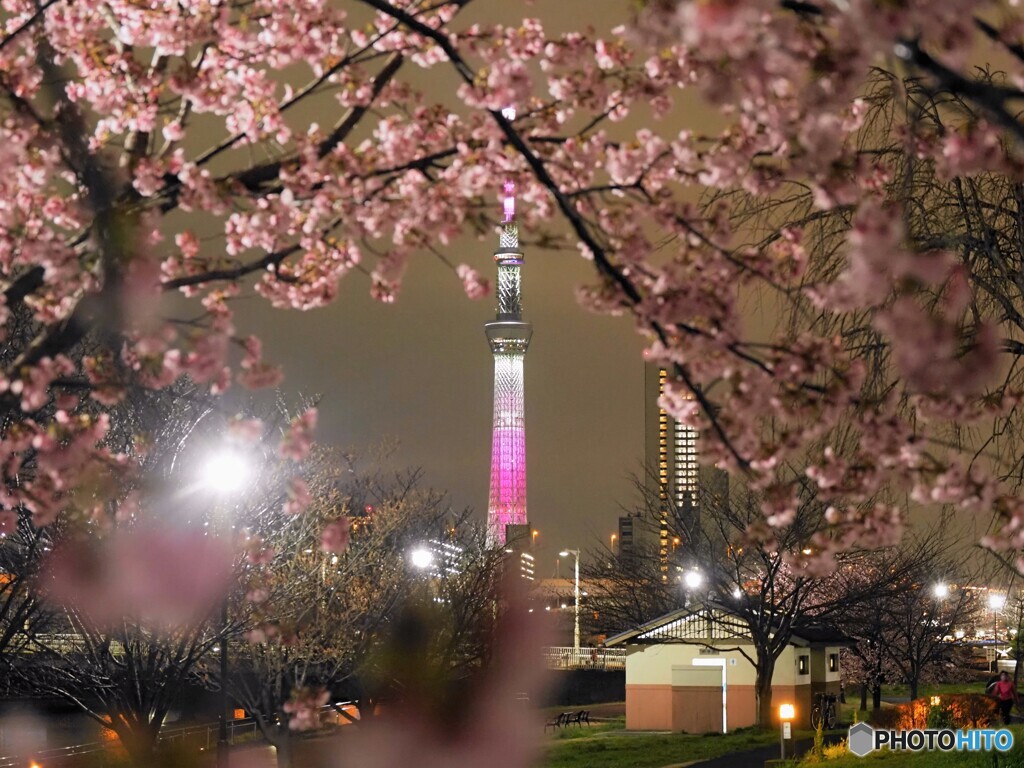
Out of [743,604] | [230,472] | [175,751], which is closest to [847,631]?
[743,604]

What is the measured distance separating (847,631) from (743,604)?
13.5m

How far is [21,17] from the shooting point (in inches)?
339

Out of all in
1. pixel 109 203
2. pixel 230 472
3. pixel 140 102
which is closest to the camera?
pixel 109 203

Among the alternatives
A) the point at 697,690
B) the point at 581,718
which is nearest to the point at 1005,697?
the point at 697,690

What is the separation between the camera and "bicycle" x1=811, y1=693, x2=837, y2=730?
3941cm

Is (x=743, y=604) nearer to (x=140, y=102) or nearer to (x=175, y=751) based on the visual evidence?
(x=175, y=751)

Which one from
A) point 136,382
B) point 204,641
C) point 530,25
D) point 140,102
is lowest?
point 204,641

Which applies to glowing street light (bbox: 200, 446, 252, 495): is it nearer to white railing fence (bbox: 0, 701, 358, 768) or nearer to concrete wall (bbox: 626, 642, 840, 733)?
white railing fence (bbox: 0, 701, 358, 768)

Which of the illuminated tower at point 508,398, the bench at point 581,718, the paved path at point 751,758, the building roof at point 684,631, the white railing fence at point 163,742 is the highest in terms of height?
the illuminated tower at point 508,398

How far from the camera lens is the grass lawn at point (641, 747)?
101ft

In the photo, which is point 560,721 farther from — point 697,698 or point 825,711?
point 825,711

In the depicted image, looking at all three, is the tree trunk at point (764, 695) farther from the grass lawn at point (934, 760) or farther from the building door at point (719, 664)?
the grass lawn at point (934, 760)

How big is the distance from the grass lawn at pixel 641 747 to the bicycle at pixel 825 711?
7.35 feet

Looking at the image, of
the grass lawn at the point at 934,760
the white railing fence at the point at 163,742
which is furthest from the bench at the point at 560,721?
the grass lawn at the point at 934,760
